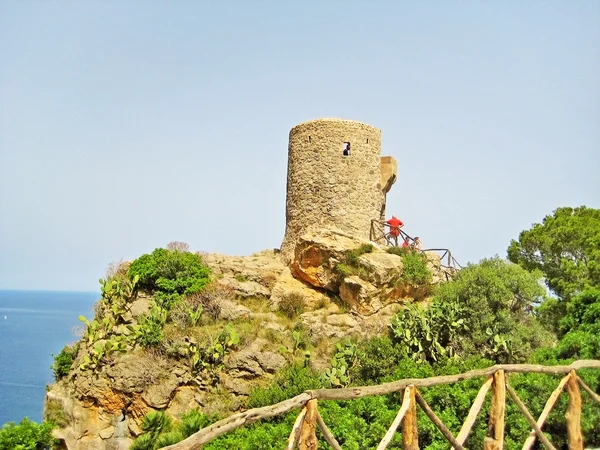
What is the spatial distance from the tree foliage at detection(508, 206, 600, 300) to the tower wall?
7165 mm

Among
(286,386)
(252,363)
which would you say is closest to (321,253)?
(252,363)

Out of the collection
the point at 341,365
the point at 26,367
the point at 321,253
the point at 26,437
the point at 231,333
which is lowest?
the point at 26,367

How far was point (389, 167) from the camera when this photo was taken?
22.8 meters

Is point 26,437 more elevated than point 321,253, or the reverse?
point 321,253

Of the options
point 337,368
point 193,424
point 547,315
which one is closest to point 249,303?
point 337,368

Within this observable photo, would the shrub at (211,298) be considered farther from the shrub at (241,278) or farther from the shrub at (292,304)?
the shrub at (292,304)

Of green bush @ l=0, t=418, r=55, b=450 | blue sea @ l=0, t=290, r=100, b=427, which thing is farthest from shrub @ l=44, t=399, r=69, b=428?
blue sea @ l=0, t=290, r=100, b=427

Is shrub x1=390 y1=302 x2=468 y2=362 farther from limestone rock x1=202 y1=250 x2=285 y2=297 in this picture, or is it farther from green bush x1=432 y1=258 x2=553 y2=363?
limestone rock x1=202 y1=250 x2=285 y2=297

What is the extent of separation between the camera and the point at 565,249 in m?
22.1

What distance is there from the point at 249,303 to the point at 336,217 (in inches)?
185

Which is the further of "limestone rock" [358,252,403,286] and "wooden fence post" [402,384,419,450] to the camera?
"limestone rock" [358,252,403,286]

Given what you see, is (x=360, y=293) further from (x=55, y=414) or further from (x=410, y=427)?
(x=410, y=427)

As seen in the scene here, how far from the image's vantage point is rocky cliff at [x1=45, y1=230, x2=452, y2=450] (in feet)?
54.1

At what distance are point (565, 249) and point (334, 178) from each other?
32.4 ft
